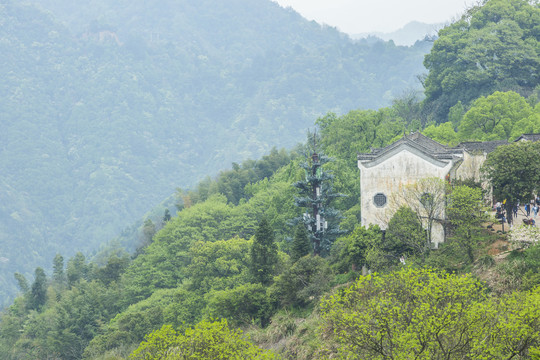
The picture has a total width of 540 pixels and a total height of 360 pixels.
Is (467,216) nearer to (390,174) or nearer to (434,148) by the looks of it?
(390,174)

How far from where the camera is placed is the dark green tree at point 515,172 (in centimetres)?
3681

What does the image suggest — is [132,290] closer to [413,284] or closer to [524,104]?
[524,104]

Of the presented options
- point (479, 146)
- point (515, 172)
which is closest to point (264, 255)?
point (479, 146)

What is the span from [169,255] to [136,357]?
152 feet

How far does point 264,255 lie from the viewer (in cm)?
4641

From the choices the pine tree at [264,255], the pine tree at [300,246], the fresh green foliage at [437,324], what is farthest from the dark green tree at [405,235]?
the fresh green foliage at [437,324]

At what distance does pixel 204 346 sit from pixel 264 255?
17.9m

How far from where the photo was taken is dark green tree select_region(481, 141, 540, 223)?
121 ft

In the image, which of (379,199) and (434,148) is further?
(434,148)

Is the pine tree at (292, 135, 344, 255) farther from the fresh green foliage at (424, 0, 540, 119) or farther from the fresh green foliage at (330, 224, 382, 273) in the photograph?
the fresh green foliage at (424, 0, 540, 119)

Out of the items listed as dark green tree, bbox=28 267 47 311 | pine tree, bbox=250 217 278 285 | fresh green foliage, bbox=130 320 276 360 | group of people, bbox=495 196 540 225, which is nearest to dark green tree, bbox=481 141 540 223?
group of people, bbox=495 196 540 225

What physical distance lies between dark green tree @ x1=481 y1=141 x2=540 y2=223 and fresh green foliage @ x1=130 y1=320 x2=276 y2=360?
50.5 feet

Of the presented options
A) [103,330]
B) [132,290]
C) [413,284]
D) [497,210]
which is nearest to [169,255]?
[132,290]

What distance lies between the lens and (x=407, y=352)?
24688 millimetres
